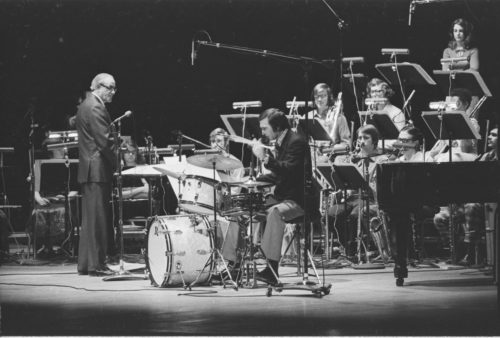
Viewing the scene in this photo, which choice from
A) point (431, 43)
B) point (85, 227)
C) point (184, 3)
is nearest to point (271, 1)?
point (184, 3)

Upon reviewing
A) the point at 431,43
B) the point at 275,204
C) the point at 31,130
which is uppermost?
the point at 431,43

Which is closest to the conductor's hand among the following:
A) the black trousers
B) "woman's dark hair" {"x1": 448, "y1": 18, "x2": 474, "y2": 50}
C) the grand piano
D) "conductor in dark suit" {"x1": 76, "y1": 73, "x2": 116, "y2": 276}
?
the grand piano

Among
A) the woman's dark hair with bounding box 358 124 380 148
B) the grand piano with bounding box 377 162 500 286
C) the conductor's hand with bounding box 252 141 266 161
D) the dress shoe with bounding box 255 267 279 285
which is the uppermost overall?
the woman's dark hair with bounding box 358 124 380 148

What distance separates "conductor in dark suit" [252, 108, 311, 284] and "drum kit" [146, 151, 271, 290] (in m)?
0.20

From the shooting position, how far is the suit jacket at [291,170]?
799 centimetres

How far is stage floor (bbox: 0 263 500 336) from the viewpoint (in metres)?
5.92

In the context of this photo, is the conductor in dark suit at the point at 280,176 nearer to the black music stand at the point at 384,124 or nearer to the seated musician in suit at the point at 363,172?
the black music stand at the point at 384,124

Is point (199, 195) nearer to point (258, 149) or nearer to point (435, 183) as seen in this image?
point (258, 149)

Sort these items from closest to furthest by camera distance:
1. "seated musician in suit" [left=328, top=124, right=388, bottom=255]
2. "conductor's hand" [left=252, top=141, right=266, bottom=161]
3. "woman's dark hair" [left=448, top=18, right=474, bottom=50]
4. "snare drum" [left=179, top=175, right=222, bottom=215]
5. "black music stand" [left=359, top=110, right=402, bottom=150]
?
"conductor's hand" [left=252, top=141, right=266, bottom=161] → "snare drum" [left=179, top=175, right=222, bottom=215] → "black music stand" [left=359, top=110, right=402, bottom=150] → "seated musician in suit" [left=328, top=124, right=388, bottom=255] → "woman's dark hair" [left=448, top=18, right=474, bottom=50]

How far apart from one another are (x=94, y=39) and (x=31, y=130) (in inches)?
74.9

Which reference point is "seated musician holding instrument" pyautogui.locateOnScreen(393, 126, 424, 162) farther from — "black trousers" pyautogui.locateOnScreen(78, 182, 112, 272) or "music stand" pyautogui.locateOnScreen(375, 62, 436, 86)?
"black trousers" pyautogui.locateOnScreen(78, 182, 112, 272)


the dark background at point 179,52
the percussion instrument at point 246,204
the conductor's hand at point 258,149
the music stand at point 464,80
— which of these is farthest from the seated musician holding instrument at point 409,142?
the percussion instrument at point 246,204

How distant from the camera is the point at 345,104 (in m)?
12.1

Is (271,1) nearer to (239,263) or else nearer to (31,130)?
(31,130)
